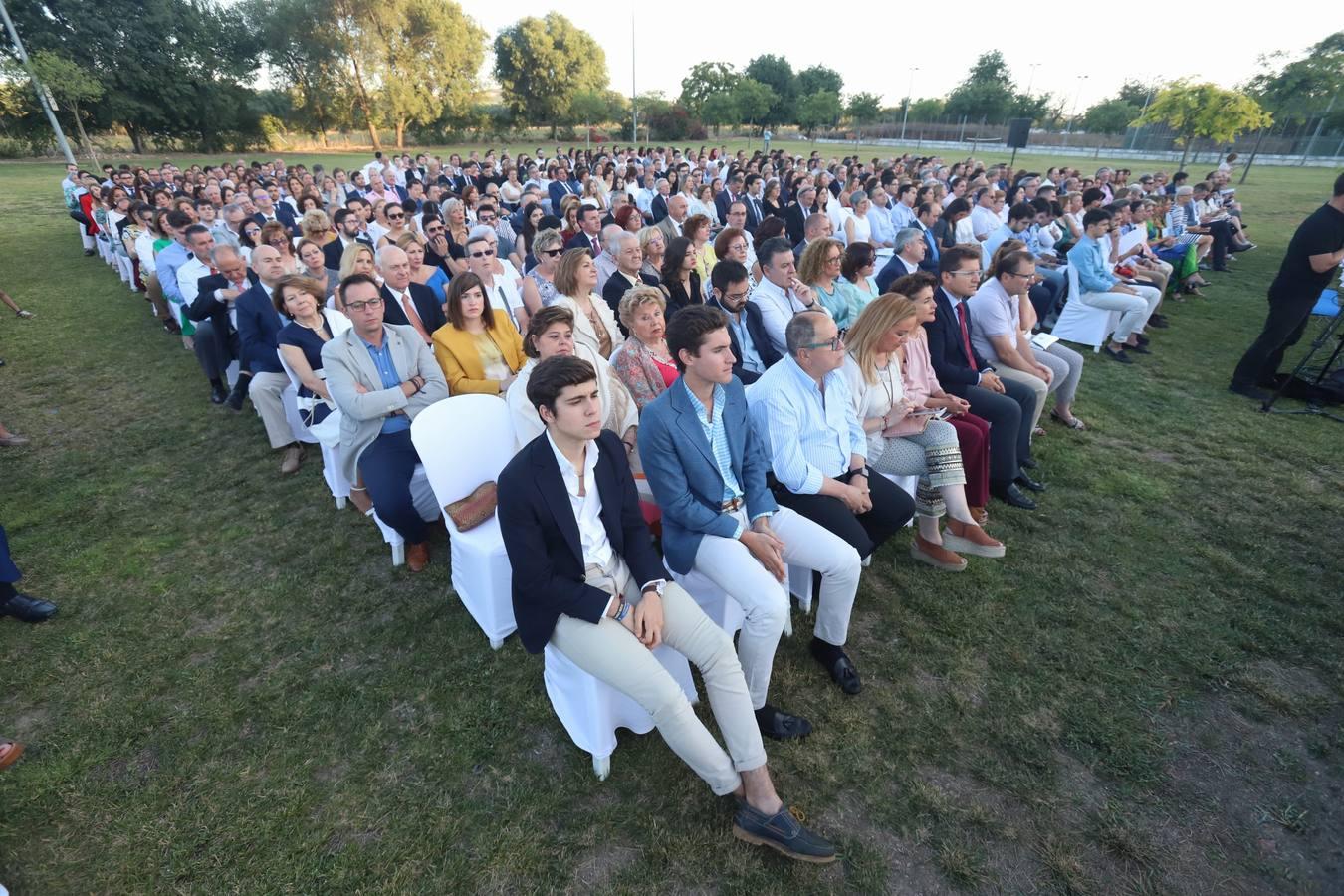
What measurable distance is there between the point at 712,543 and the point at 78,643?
3238mm

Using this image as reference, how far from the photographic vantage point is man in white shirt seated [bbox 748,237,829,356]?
14.6 feet

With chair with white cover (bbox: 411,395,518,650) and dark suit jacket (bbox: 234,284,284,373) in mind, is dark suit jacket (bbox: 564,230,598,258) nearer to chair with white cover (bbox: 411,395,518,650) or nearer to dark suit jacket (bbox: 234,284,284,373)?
dark suit jacket (bbox: 234,284,284,373)

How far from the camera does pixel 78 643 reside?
306 centimetres

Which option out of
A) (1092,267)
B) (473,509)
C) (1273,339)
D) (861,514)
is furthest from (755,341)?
(1273,339)

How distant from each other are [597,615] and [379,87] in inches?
1939

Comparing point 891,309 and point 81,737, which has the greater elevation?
point 891,309

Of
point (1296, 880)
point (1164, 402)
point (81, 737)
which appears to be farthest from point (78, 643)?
point (1164, 402)

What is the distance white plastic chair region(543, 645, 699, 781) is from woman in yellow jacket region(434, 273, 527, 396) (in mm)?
1877

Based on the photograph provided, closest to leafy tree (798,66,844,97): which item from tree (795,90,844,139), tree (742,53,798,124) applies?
tree (742,53,798,124)

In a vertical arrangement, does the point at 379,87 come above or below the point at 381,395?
above

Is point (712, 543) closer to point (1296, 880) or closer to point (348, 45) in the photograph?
point (1296, 880)

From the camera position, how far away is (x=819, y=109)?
51.2 meters

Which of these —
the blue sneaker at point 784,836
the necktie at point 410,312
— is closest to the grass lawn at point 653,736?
the blue sneaker at point 784,836

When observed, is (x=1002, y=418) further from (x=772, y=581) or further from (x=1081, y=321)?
(x=1081, y=321)
